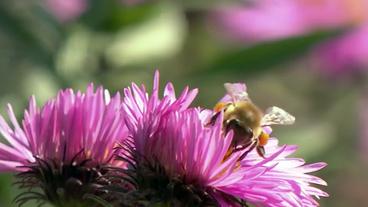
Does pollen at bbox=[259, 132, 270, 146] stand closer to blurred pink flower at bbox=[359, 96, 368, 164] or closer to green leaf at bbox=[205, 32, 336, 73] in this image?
green leaf at bbox=[205, 32, 336, 73]

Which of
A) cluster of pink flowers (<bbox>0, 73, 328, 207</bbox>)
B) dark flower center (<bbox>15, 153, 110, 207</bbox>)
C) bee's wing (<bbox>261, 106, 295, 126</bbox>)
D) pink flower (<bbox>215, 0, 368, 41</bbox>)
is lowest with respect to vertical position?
dark flower center (<bbox>15, 153, 110, 207</bbox>)

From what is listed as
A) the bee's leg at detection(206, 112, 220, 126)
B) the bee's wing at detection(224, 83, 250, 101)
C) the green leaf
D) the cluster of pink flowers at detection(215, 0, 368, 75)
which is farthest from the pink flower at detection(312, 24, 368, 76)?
the bee's leg at detection(206, 112, 220, 126)

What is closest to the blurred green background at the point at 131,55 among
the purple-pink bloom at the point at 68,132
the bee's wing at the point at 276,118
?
the purple-pink bloom at the point at 68,132

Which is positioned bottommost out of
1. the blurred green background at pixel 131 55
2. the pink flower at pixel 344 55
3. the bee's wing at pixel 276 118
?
the bee's wing at pixel 276 118

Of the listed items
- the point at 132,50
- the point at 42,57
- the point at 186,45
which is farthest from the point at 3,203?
the point at 186,45

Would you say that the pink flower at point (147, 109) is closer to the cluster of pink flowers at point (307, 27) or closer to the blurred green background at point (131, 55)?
the blurred green background at point (131, 55)

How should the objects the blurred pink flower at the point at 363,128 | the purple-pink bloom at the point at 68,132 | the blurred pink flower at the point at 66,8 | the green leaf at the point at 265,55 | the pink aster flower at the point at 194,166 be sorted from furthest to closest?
1. the blurred pink flower at the point at 363,128
2. the blurred pink flower at the point at 66,8
3. the green leaf at the point at 265,55
4. the purple-pink bloom at the point at 68,132
5. the pink aster flower at the point at 194,166

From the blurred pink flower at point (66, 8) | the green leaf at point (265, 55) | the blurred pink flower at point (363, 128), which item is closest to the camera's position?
the green leaf at point (265, 55)

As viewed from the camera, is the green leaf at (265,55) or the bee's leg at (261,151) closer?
the bee's leg at (261,151)
